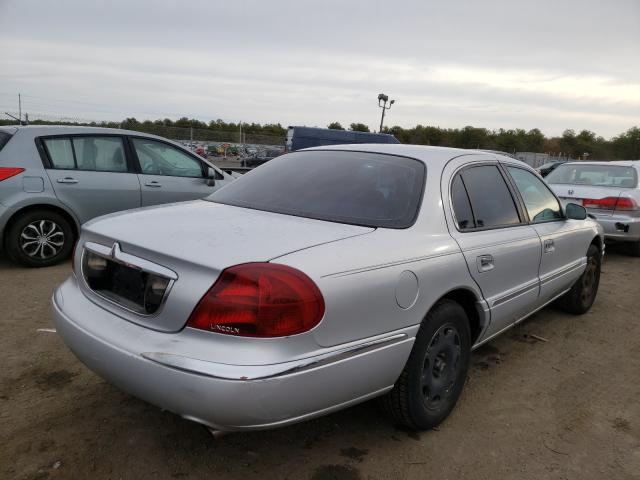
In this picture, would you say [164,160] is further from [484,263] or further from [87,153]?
[484,263]

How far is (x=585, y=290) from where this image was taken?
186 inches

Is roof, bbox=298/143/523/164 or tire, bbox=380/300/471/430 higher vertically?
roof, bbox=298/143/523/164

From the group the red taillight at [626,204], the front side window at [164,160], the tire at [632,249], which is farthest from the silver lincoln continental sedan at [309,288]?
the tire at [632,249]

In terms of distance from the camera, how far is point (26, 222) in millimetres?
5340

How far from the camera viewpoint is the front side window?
20.3 ft

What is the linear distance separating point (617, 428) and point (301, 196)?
222 cm

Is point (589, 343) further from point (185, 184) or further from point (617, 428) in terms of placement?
point (185, 184)

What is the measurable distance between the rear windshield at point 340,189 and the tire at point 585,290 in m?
2.66

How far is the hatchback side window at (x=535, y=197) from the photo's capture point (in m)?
3.63

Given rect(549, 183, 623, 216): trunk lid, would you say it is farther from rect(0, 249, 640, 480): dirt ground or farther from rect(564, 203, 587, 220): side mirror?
rect(0, 249, 640, 480): dirt ground

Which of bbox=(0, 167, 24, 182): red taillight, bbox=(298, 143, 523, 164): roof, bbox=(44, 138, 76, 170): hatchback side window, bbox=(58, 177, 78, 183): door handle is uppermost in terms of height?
bbox=(298, 143, 523, 164): roof

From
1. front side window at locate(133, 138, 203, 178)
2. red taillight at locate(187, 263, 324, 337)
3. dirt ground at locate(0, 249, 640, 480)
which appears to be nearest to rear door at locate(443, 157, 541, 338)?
dirt ground at locate(0, 249, 640, 480)

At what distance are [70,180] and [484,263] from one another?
4713mm

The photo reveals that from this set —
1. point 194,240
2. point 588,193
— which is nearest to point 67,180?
point 194,240
